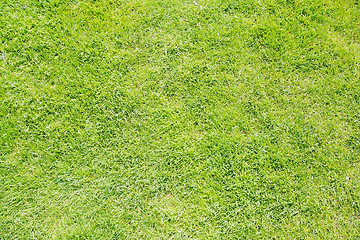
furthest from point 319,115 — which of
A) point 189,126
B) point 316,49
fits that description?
point 189,126

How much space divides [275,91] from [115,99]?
2723 millimetres

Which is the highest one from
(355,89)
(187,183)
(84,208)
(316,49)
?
(316,49)

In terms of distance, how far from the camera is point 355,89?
4434 mm

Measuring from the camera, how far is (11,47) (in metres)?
4.49

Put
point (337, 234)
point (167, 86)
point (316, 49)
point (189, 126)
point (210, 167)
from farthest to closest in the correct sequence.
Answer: point (316, 49) → point (167, 86) → point (189, 126) → point (210, 167) → point (337, 234)

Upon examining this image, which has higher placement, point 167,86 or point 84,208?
point 167,86

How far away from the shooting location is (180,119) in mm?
4141

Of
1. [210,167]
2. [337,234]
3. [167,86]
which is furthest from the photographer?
[167,86]

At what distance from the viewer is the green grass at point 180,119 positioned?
3600 mm

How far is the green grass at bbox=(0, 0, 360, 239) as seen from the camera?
3600 mm

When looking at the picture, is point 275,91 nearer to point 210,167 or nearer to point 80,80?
point 210,167

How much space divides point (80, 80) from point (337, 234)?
180 inches

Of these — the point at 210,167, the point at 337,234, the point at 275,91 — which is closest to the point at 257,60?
the point at 275,91

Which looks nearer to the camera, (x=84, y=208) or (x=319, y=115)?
(x=84, y=208)
